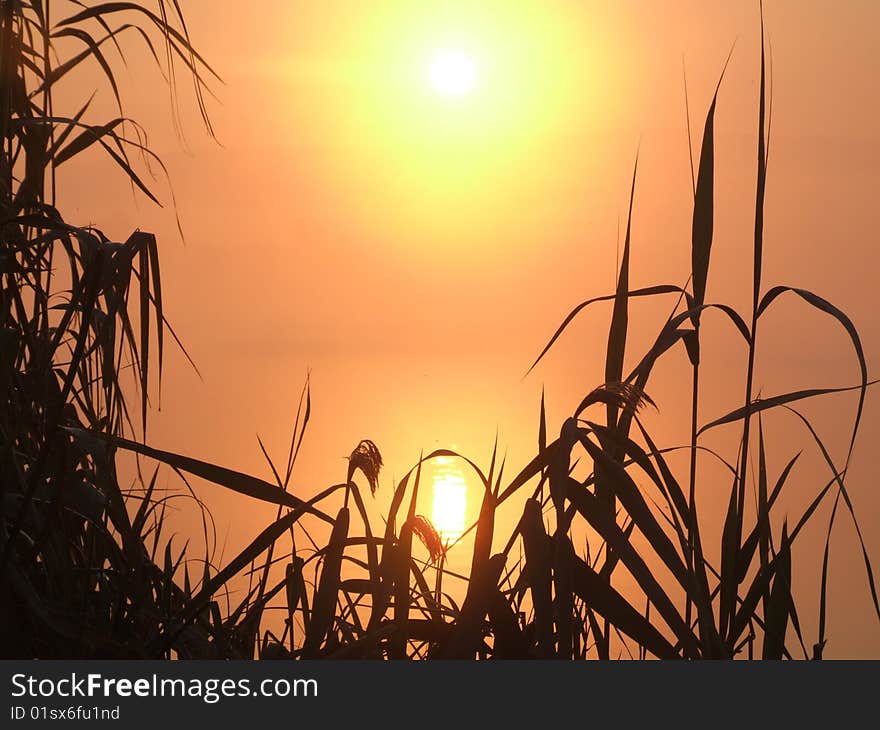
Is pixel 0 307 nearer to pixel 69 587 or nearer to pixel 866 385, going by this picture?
pixel 69 587

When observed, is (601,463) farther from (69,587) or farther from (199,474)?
(69,587)

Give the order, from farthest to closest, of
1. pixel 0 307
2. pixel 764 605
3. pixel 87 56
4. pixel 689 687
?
pixel 87 56 → pixel 0 307 → pixel 764 605 → pixel 689 687

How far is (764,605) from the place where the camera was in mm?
1449

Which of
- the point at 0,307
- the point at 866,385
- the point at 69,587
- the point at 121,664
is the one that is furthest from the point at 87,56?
the point at 866,385

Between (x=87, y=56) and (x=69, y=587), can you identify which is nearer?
(x=69, y=587)

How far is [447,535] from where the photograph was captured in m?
1.90

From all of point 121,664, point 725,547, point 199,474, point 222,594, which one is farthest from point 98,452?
point 725,547

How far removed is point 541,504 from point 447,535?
1.81ft

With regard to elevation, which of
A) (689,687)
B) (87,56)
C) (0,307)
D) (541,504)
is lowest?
(689,687)

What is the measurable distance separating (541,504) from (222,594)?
0.60m

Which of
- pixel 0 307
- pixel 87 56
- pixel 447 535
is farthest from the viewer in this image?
pixel 447 535

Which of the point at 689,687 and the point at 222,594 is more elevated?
the point at 222,594

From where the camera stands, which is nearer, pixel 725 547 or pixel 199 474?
pixel 199 474

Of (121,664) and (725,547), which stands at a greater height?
(725,547)
